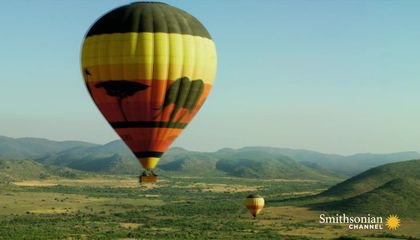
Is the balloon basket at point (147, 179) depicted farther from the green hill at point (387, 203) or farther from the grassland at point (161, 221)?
the green hill at point (387, 203)

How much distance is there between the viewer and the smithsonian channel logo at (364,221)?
122625mm

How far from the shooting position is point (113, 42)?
176 ft

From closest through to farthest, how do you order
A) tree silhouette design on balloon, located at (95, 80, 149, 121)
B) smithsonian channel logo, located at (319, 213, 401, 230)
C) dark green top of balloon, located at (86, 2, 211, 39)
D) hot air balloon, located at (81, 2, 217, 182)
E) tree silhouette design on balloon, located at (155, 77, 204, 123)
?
hot air balloon, located at (81, 2, 217, 182), tree silhouette design on balloon, located at (95, 80, 149, 121), dark green top of balloon, located at (86, 2, 211, 39), tree silhouette design on balloon, located at (155, 77, 204, 123), smithsonian channel logo, located at (319, 213, 401, 230)

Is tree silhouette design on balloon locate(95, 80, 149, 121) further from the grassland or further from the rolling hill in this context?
the rolling hill

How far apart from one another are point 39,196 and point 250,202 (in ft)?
354

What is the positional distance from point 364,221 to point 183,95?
86.6 meters

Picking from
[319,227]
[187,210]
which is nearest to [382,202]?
[319,227]

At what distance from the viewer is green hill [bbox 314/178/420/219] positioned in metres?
143

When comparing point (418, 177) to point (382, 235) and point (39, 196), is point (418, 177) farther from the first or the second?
point (39, 196)

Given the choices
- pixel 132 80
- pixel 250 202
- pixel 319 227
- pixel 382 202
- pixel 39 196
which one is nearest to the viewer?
pixel 132 80

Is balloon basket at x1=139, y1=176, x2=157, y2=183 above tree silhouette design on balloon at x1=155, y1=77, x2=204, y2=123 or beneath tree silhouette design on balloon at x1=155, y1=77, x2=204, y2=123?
beneath

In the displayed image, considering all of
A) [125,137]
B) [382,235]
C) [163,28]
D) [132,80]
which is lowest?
[382,235]

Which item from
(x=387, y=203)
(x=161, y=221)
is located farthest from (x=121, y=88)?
(x=387, y=203)

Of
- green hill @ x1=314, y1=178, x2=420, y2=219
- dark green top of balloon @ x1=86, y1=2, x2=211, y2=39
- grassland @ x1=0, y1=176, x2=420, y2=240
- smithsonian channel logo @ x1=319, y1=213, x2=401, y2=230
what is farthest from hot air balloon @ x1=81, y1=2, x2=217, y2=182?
→ green hill @ x1=314, y1=178, x2=420, y2=219
